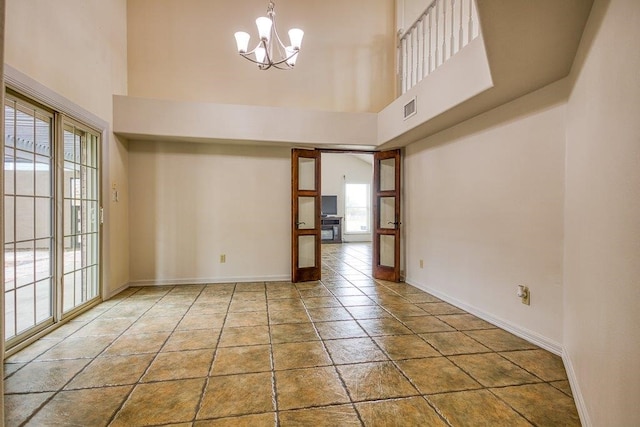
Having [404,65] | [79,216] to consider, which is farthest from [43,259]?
[404,65]

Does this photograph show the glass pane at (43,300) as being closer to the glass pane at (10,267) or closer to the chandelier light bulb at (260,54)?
the glass pane at (10,267)

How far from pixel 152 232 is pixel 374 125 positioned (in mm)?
3706

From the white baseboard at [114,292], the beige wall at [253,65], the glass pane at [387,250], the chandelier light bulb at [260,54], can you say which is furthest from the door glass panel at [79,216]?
the glass pane at [387,250]

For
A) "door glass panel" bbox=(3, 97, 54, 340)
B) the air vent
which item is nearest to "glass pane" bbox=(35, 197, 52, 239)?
"door glass panel" bbox=(3, 97, 54, 340)

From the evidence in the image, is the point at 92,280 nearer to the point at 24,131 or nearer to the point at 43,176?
the point at 43,176

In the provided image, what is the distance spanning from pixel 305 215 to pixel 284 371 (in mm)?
3141

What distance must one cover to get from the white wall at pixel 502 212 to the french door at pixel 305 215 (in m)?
1.68

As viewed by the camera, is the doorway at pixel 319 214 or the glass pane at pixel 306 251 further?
the glass pane at pixel 306 251

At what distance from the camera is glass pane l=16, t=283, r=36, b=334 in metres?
2.75

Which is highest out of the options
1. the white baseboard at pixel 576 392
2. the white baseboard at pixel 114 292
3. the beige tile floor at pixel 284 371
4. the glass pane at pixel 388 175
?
the glass pane at pixel 388 175

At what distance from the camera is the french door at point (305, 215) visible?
5105 millimetres

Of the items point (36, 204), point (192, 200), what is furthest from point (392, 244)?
point (36, 204)

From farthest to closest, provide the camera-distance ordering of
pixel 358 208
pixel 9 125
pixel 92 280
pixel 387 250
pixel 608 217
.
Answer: pixel 358 208, pixel 387 250, pixel 92 280, pixel 9 125, pixel 608 217

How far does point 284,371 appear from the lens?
7.69ft
